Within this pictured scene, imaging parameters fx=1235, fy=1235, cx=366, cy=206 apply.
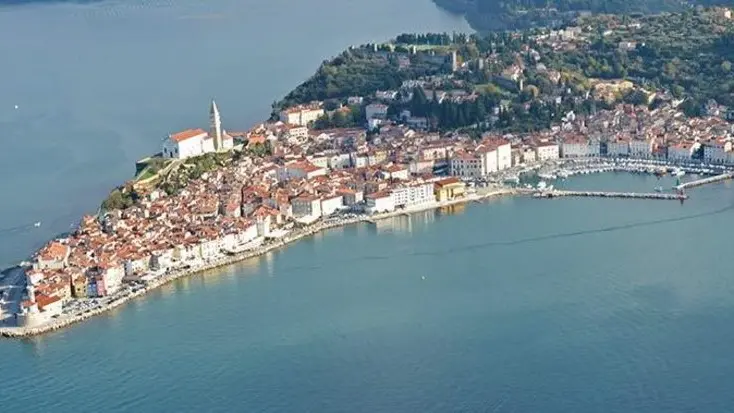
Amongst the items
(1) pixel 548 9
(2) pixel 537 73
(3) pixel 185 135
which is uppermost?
(1) pixel 548 9

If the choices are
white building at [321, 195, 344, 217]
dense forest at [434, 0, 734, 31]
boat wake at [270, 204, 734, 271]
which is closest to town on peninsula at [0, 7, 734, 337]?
white building at [321, 195, 344, 217]

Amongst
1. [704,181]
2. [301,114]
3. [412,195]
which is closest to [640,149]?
[704,181]

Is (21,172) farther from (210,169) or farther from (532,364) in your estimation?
(532,364)

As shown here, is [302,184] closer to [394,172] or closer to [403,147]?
[394,172]

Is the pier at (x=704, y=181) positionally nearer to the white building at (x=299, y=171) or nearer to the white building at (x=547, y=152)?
the white building at (x=547, y=152)

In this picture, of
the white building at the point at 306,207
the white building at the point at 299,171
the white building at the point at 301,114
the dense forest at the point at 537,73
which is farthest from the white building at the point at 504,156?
the white building at the point at 301,114

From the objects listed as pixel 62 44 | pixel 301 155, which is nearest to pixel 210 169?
pixel 301 155

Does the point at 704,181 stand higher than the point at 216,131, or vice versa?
the point at 216,131
